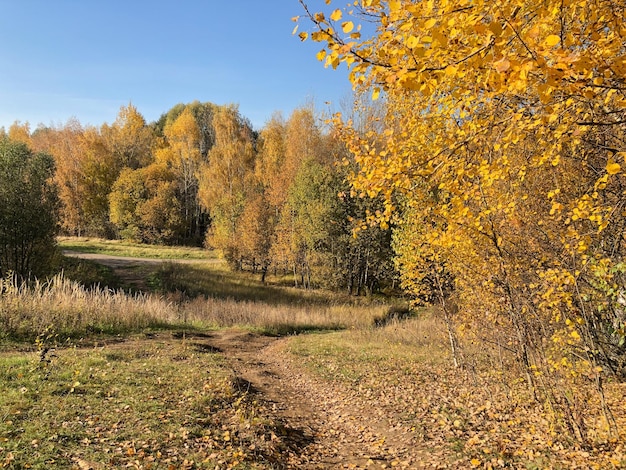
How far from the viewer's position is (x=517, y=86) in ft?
7.16

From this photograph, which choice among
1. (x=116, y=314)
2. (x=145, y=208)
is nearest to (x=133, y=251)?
(x=145, y=208)

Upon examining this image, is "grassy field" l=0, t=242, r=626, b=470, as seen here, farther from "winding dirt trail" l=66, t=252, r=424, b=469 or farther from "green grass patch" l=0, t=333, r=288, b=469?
"winding dirt trail" l=66, t=252, r=424, b=469

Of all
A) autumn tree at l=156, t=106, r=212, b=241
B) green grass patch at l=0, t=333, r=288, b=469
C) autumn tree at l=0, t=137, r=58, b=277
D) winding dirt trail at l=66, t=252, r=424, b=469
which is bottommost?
winding dirt trail at l=66, t=252, r=424, b=469

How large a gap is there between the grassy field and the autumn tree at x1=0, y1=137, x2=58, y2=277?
6.63 metres

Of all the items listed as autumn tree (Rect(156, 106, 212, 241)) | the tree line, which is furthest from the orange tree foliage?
autumn tree (Rect(156, 106, 212, 241))

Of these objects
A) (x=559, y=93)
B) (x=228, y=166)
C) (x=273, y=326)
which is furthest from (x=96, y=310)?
(x=228, y=166)

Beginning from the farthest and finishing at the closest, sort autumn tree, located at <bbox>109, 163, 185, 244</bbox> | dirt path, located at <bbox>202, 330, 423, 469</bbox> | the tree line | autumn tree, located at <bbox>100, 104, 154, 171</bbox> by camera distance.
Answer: autumn tree, located at <bbox>100, 104, 154, 171</bbox> < autumn tree, located at <bbox>109, 163, 185, 244</bbox> < the tree line < dirt path, located at <bbox>202, 330, 423, 469</bbox>

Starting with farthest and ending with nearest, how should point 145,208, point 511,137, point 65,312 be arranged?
1. point 145,208
2. point 65,312
3. point 511,137

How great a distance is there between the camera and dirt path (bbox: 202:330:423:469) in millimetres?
5070

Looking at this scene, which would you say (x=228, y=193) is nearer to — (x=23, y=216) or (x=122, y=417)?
(x=23, y=216)

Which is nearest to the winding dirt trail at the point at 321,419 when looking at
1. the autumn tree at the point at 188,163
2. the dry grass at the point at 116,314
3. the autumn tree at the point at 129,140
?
the dry grass at the point at 116,314

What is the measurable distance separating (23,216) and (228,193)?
2293cm

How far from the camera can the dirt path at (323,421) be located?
16.6 ft

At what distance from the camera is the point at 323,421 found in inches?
257
